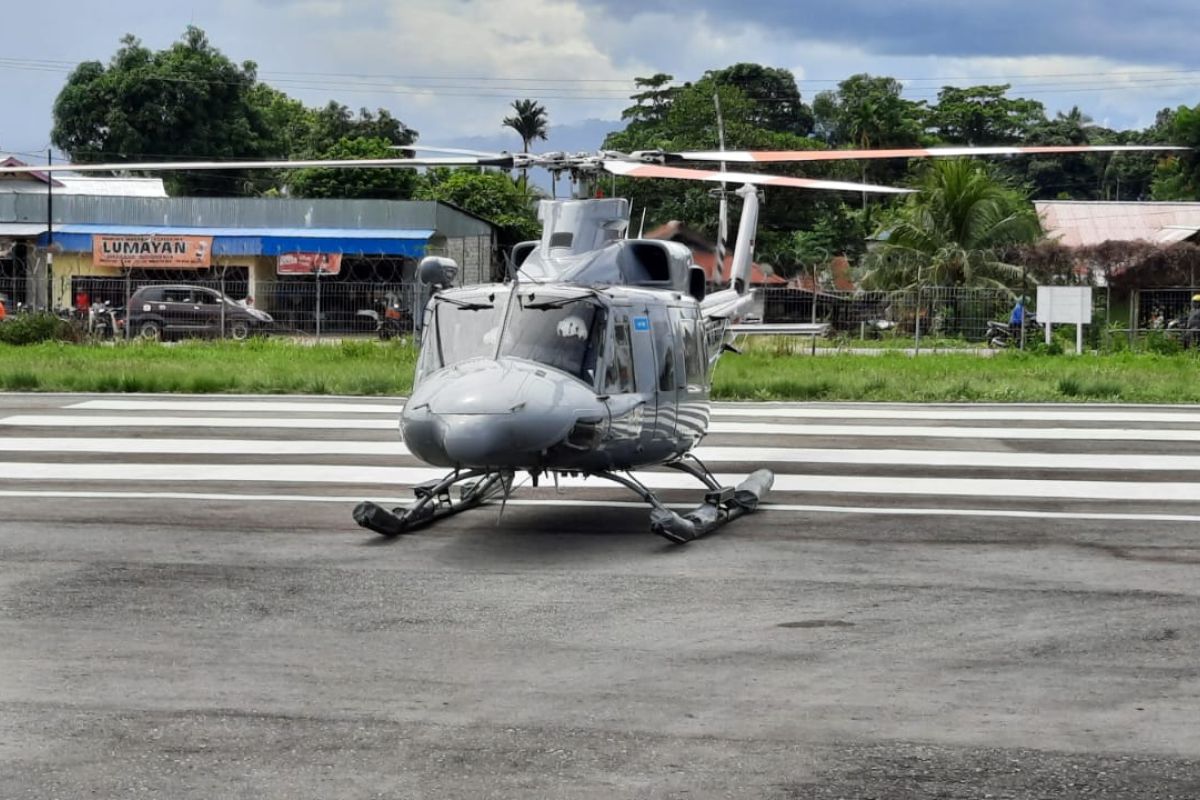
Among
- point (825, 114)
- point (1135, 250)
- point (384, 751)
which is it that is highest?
point (825, 114)

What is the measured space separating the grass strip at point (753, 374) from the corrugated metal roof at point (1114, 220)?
1932 cm

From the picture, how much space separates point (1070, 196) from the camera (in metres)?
94.8

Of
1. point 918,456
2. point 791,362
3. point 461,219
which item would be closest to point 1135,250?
point 791,362

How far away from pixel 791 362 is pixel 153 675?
64.1 ft

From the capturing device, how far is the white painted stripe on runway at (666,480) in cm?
1316

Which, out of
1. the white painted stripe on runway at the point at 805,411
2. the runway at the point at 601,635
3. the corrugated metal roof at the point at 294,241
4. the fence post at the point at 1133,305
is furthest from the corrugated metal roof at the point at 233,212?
the runway at the point at 601,635

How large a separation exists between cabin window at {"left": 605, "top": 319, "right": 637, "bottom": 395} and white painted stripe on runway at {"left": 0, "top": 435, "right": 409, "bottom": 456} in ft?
15.2

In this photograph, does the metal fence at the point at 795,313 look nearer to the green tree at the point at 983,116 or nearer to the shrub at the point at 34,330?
the shrub at the point at 34,330

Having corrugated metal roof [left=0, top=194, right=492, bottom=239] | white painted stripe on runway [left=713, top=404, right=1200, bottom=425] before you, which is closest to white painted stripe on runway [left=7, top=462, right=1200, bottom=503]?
white painted stripe on runway [left=713, top=404, right=1200, bottom=425]

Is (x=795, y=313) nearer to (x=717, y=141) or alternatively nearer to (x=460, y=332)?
(x=717, y=141)

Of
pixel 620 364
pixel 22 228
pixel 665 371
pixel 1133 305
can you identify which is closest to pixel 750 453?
pixel 665 371

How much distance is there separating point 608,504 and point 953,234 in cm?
3270

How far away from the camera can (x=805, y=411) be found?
63.5 ft

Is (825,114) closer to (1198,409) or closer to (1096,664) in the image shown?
(1198,409)
